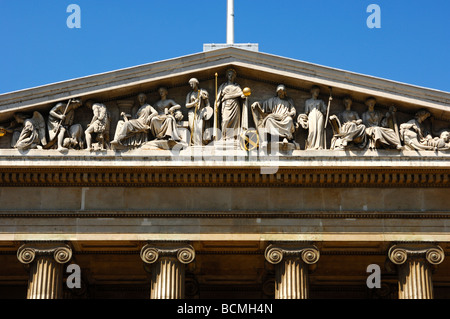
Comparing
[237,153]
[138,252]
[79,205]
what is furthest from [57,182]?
[237,153]

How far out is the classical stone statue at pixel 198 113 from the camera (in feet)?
123

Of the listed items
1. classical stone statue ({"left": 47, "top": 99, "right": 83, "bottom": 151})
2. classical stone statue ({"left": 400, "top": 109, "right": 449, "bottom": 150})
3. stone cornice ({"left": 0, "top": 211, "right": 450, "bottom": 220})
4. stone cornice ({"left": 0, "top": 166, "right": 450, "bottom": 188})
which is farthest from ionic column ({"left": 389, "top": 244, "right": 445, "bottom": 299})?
classical stone statue ({"left": 47, "top": 99, "right": 83, "bottom": 151})

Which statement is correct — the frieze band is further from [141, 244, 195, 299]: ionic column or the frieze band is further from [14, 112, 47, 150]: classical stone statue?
[141, 244, 195, 299]: ionic column

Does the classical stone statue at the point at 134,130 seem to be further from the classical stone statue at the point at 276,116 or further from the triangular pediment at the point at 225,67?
the classical stone statue at the point at 276,116

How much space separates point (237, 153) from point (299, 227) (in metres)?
2.98

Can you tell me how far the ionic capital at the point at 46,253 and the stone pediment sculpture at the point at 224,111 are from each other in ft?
9.99

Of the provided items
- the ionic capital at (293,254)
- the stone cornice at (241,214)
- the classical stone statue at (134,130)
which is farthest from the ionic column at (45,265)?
the ionic capital at (293,254)

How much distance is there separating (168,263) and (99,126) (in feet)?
15.8

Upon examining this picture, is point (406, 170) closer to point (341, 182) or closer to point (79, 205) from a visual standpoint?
point (341, 182)

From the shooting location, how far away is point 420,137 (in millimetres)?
37344

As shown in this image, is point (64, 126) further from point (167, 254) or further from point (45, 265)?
point (167, 254)

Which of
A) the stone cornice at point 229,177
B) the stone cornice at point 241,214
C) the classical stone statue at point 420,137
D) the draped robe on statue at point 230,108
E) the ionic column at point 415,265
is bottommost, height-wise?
the ionic column at point 415,265

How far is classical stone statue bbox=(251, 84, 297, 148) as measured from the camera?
37.2m

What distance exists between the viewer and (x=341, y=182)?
122 feet
